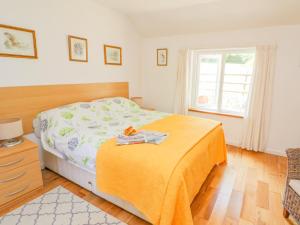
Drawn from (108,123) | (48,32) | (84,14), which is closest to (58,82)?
(48,32)

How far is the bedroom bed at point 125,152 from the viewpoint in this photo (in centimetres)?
144

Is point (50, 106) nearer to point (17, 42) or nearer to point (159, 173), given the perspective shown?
point (17, 42)

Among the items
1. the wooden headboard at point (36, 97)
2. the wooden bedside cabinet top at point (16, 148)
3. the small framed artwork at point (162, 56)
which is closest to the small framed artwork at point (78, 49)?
the wooden headboard at point (36, 97)

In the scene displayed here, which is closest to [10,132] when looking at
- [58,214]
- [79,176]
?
[79,176]

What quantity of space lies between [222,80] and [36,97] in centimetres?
315

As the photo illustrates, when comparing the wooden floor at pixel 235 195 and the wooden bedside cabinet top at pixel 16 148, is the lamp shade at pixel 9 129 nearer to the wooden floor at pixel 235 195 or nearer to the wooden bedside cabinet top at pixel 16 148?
the wooden bedside cabinet top at pixel 16 148

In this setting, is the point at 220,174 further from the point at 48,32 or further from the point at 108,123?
the point at 48,32

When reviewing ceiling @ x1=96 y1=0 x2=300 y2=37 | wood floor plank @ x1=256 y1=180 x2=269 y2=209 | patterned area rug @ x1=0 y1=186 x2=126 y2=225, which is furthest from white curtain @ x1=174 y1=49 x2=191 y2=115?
patterned area rug @ x1=0 y1=186 x2=126 y2=225

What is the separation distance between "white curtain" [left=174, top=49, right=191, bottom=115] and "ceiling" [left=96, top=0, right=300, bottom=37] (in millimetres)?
482

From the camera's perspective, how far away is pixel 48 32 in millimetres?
2539

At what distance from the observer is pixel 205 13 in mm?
3047

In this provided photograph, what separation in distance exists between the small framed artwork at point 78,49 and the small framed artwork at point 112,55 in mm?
442

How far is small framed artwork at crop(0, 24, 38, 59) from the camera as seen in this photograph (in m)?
2.13

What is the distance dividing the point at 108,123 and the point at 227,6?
2.47m
